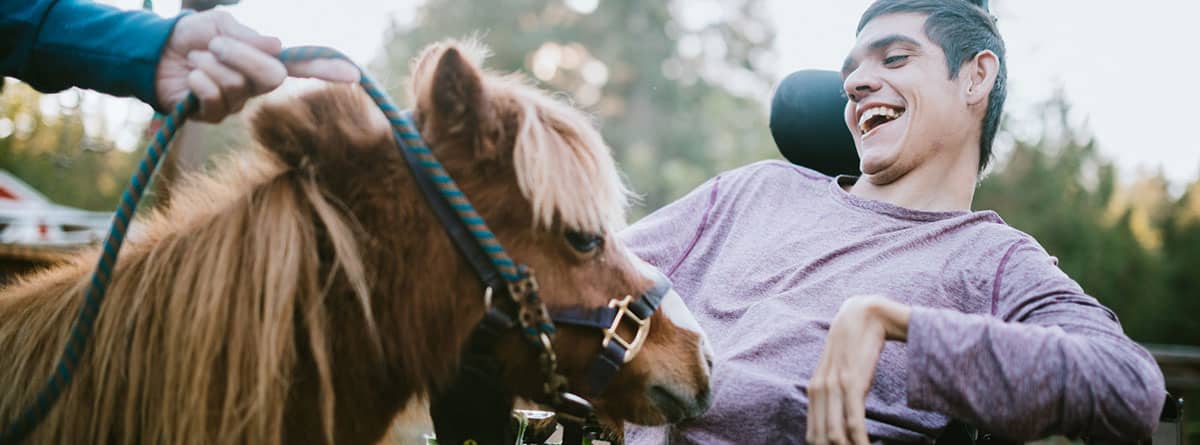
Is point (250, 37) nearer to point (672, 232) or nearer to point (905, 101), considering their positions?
point (672, 232)

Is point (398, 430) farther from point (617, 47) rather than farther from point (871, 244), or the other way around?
point (617, 47)

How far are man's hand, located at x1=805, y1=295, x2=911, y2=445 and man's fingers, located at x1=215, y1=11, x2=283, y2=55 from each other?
1.18 m

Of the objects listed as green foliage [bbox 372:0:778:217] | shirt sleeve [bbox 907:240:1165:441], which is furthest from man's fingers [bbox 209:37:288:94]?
green foliage [bbox 372:0:778:217]

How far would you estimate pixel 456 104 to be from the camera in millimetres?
1507

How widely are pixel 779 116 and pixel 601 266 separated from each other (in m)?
1.34

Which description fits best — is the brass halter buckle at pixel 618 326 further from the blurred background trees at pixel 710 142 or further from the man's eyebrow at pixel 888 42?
the blurred background trees at pixel 710 142

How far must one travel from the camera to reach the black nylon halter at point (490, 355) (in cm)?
149

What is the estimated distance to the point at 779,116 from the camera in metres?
2.74

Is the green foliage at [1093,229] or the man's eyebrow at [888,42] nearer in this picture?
the man's eyebrow at [888,42]

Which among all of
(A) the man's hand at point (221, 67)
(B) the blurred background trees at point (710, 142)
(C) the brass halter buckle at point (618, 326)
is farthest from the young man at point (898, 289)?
(B) the blurred background trees at point (710, 142)

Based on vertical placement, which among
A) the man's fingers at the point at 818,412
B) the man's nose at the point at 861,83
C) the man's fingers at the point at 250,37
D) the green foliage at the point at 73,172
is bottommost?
the green foliage at the point at 73,172

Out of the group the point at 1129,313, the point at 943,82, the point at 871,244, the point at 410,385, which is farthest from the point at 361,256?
the point at 1129,313

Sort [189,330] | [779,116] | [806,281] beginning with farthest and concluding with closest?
[779,116], [806,281], [189,330]

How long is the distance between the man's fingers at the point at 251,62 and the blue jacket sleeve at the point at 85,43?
179 mm
